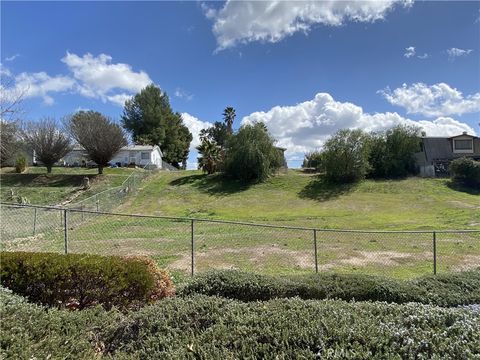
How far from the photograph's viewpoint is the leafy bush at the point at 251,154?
3881cm

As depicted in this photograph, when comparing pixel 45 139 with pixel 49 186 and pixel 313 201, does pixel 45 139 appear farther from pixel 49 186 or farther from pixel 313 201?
pixel 313 201

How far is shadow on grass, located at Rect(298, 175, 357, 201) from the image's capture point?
34.5 metres

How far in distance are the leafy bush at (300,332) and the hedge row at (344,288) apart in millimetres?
1419

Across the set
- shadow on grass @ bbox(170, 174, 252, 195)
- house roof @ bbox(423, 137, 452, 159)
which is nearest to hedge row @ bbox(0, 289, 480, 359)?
shadow on grass @ bbox(170, 174, 252, 195)

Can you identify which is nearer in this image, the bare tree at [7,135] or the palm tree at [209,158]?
the bare tree at [7,135]

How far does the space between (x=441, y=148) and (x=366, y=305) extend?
49220 mm

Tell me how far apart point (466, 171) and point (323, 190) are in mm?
15222

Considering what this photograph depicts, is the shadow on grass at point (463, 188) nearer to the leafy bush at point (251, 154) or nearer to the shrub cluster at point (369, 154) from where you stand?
the shrub cluster at point (369, 154)

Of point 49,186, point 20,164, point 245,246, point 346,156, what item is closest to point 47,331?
point 245,246

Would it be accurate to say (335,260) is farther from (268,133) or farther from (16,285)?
(268,133)

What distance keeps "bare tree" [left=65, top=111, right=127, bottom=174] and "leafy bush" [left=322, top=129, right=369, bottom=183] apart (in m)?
23.3

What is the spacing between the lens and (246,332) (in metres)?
3.07

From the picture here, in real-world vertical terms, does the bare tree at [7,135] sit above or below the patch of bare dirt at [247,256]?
above

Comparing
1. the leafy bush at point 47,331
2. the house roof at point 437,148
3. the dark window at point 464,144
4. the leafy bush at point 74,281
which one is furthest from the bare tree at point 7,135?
the dark window at point 464,144
